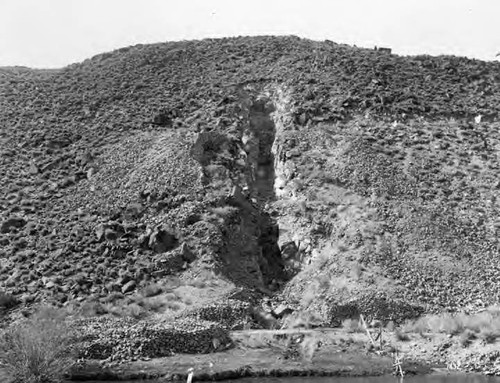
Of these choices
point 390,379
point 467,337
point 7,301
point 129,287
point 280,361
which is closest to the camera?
point 390,379

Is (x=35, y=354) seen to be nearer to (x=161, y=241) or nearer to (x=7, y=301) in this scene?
(x=7, y=301)

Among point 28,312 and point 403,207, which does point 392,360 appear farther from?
point 28,312

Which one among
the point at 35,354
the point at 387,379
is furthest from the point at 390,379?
the point at 35,354

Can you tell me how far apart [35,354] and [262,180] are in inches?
880

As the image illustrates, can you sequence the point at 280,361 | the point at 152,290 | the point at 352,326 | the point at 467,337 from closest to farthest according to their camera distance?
the point at 280,361 → the point at 467,337 → the point at 352,326 → the point at 152,290

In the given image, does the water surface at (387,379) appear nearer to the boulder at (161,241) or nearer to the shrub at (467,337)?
the shrub at (467,337)

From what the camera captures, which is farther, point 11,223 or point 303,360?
point 11,223

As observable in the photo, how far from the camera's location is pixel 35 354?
28156mm

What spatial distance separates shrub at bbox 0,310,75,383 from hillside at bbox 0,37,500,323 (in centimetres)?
716

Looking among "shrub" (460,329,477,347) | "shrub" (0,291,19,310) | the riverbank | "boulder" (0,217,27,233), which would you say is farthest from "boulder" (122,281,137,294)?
"shrub" (460,329,477,347)

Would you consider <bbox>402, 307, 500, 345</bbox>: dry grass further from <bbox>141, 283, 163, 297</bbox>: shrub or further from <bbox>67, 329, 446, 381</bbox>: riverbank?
<bbox>141, 283, 163, 297</bbox>: shrub

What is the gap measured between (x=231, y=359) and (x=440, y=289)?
455 inches

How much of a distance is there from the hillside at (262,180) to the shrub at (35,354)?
7.16m

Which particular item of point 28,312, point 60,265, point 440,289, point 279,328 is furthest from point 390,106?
point 28,312
